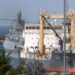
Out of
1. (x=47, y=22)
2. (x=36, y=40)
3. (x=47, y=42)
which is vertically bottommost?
(x=47, y=42)

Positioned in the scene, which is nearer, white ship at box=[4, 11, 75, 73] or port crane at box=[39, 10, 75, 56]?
white ship at box=[4, 11, 75, 73]

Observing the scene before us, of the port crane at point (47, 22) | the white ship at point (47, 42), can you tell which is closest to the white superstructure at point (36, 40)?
the white ship at point (47, 42)

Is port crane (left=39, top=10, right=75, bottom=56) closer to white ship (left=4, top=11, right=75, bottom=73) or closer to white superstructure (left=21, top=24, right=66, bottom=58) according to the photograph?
white ship (left=4, top=11, right=75, bottom=73)

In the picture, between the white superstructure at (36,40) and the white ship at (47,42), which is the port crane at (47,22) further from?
the white superstructure at (36,40)

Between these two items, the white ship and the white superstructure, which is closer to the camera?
the white ship

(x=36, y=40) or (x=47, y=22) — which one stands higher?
(x=47, y=22)

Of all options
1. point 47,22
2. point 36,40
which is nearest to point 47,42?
point 36,40

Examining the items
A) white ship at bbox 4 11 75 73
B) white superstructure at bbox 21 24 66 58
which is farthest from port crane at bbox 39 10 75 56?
white superstructure at bbox 21 24 66 58

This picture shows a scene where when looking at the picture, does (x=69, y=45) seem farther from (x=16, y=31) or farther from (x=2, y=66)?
→ (x=2, y=66)

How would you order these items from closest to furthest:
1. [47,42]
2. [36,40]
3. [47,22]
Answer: [47,42], [47,22], [36,40]

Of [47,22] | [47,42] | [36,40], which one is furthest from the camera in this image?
[36,40]

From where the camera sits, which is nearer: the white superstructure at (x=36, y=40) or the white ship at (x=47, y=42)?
the white ship at (x=47, y=42)

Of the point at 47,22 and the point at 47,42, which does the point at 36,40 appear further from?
the point at 47,22

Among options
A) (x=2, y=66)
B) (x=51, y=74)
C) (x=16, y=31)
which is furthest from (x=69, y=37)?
(x=2, y=66)
